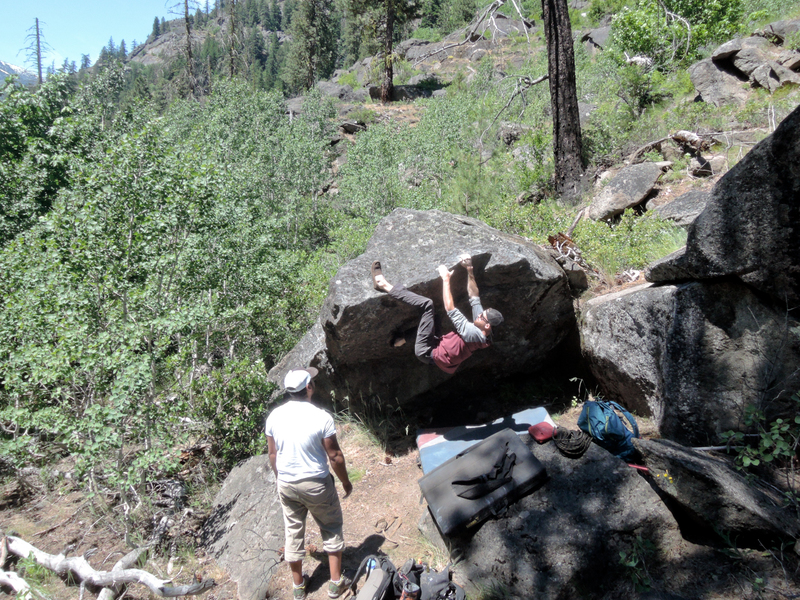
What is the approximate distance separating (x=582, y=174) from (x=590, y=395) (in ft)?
16.2

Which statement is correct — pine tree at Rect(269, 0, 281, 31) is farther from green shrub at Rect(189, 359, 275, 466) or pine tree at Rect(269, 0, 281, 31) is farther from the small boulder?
green shrub at Rect(189, 359, 275, 466)

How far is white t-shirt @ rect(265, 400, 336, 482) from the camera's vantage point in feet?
11.6

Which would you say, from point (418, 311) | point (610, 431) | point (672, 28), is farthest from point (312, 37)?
point (610, 431)

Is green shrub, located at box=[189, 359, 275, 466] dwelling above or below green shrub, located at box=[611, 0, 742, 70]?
below

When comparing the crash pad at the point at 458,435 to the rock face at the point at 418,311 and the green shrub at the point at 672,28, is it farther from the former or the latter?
the green shrub at the point at 672,28

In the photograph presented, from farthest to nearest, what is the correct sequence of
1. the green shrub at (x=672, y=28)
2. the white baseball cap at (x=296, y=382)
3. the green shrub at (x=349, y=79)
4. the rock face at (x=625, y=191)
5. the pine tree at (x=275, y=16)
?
the pine tree at (x=275, y=16) < the green shrub at (x=349, y=79) < the green shrub at (x=672, y=28) < the rock face at (x=625, y=191) < the white baseball cap at (x=296, y=382)

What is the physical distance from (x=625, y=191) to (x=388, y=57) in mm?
18581

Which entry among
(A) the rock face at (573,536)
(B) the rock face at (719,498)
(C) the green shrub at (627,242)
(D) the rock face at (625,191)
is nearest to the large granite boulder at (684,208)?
(C) the green shrub at (627,242)

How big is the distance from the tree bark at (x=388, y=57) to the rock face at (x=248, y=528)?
20860 millimetres

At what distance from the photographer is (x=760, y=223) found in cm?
372

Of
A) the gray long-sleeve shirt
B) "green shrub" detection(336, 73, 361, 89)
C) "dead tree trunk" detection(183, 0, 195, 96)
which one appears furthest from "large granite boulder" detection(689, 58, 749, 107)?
"green shrub" detection(336, 73, 361, 89)

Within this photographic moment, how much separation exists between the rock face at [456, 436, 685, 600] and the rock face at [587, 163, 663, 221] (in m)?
4.84

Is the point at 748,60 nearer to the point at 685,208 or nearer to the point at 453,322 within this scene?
the point at 685,208

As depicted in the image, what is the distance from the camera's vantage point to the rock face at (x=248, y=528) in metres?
4.22
